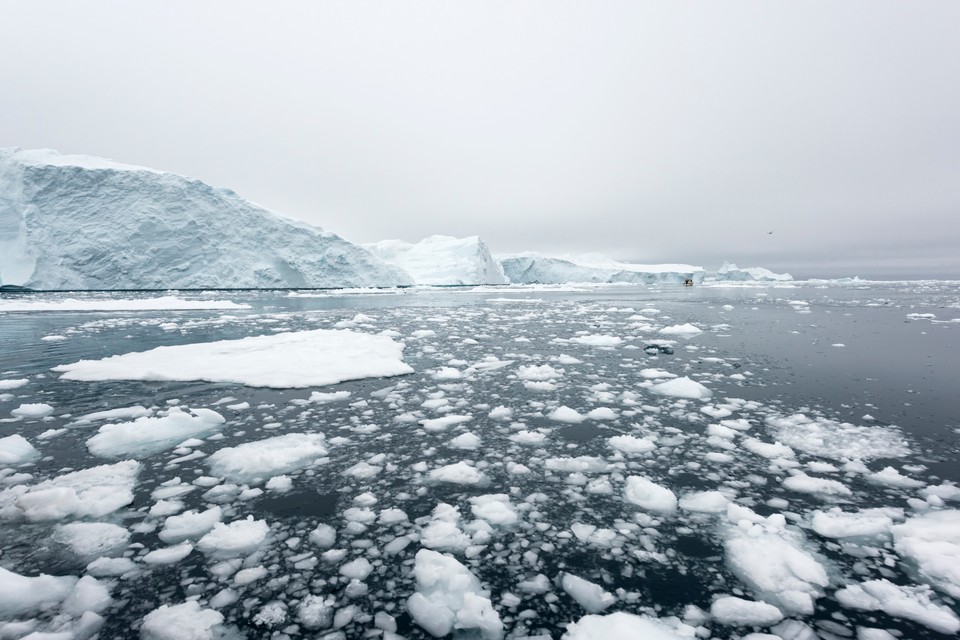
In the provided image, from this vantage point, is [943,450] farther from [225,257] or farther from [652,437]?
[225,257]

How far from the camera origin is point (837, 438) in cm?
425

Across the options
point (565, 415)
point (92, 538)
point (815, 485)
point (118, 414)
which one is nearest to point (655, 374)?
point (565, 415)

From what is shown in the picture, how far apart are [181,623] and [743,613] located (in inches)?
98.4

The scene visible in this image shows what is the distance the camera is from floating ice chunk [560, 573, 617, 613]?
2.07 metres

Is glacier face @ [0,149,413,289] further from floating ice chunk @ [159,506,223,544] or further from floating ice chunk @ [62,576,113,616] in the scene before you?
floating ice chunk @ [62,576,113,616]

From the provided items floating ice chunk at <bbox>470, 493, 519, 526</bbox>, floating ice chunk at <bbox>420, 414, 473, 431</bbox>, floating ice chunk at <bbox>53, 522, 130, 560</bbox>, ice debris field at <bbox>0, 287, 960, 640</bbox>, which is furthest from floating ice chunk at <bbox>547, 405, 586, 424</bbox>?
floating ice chunk at <bbox>53, 522, 130, 560</bbox>

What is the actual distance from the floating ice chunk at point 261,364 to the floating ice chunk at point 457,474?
11.5 ft

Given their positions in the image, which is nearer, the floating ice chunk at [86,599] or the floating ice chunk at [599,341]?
the floating ice chunk at [86,599]

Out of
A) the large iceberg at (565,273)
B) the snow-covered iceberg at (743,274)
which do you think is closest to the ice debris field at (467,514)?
the large iceberg at (565,273)

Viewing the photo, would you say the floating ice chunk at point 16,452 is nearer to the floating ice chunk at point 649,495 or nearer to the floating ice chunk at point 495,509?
the floating ice chunk at point 495,509

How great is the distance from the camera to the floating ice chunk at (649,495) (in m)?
2.98

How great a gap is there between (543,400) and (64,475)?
14.9ft

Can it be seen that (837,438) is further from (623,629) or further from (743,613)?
(623,629)

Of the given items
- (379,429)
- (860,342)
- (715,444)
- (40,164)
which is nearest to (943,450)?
(715,444)
